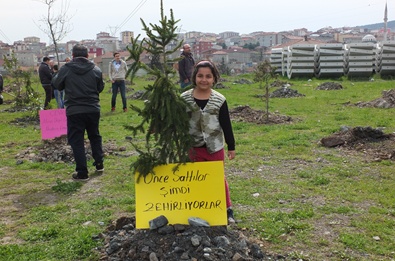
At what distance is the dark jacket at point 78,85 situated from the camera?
6.29m

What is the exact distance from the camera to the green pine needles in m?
3.60

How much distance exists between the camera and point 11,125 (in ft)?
40.9

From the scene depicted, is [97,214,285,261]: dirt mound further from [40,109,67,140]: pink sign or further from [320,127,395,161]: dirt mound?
[40,109,67,140]: pink sign

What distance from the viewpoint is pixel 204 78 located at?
4.09 meters

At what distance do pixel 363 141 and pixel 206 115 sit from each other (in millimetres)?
5309

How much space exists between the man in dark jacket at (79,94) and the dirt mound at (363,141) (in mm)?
4780

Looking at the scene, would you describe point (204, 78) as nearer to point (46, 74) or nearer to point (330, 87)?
point (46, 74)

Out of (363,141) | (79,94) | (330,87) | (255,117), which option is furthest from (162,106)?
(330,87)

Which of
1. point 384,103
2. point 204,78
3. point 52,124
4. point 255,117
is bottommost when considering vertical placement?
point 255,117

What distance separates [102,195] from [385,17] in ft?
208

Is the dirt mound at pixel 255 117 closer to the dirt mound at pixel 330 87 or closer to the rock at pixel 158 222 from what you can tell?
the rock at pixel 158 222

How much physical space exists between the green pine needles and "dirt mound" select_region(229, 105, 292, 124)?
7744 mm

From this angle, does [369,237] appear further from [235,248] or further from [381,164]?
[381,164]

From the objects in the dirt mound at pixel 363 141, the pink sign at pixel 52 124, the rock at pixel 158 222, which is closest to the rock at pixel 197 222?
the rock at pixel 158 222
